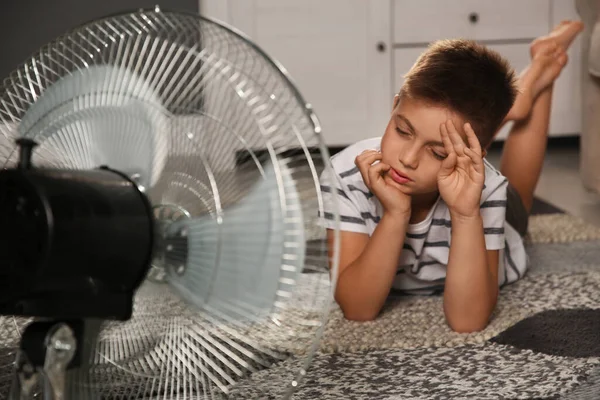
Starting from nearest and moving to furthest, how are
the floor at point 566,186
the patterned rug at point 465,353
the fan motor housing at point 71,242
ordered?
the fan motor housing at point 71,242
the patterned rug at point 465,353
the floor at point 566,186

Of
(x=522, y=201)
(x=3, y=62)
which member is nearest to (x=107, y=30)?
(x=522, y=201)

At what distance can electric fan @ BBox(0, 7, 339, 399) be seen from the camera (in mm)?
671

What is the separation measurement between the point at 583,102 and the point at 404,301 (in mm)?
1016

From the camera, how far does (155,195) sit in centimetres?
75

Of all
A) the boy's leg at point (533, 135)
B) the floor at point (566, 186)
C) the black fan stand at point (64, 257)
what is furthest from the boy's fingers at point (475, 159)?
the floor at point (566, 186)

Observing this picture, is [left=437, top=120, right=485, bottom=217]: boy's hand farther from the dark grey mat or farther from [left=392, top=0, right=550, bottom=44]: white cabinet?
[left=392, top=0, right=550, bottom=44]: white cabinet

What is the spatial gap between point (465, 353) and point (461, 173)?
0.76ft

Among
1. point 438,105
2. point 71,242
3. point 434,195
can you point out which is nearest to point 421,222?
point 434,195

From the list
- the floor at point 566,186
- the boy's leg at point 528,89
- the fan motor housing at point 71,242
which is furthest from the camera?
the floor at point 566,186

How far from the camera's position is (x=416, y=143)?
1.14 meters

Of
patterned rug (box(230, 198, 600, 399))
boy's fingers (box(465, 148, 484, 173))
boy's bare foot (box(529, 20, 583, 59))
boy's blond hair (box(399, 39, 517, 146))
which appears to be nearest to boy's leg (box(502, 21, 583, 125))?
boy's bare foot (box(529, 20, 583, 59))

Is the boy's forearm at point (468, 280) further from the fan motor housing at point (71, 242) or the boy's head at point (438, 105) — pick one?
the fan motor housing at point (71, 242)

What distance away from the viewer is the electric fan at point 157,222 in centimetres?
67

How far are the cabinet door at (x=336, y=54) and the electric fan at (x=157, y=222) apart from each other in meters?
2.04
